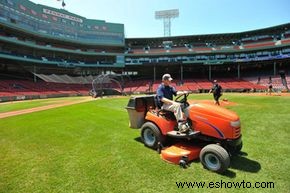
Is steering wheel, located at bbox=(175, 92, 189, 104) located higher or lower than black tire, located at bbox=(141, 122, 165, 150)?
higher

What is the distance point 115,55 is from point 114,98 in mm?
33996

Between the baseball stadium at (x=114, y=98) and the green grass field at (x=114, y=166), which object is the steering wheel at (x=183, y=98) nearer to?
the baseball stadium at (x=114, y=98)

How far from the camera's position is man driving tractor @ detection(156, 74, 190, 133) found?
5457 millimetres

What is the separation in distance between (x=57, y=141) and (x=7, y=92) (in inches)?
1367

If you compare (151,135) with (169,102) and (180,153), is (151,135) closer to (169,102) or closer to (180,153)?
(169,102)

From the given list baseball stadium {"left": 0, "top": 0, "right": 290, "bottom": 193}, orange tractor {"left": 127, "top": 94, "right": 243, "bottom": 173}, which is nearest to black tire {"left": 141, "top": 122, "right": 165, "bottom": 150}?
orange tractor {"left": 127, "top": 94, "right": 243, "bottom": 173}

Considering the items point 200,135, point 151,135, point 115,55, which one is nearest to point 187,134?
point 200,135

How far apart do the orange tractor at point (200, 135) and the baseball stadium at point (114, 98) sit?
0.18 metres

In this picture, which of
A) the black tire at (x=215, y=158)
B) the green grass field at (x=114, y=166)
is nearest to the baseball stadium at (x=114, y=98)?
the green grass field at (x=114, y=166)

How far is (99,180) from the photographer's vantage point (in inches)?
181

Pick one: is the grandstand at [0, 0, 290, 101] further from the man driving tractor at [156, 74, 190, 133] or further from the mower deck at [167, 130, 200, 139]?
the mower deck at [167, 130, 200, 139]

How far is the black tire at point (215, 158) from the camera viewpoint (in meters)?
4.72

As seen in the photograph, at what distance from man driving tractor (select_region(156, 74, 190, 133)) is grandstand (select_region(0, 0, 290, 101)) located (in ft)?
126

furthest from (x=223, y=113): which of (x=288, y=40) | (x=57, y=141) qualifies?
(x=288, y=40)
